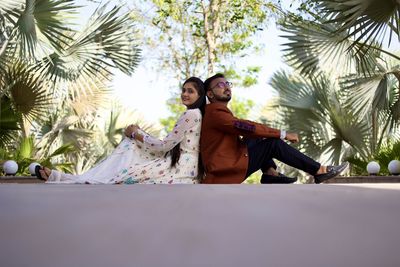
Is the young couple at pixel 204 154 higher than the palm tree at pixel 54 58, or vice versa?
the palm tree at pixel 54 58

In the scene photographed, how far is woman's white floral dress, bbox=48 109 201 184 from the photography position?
321cm

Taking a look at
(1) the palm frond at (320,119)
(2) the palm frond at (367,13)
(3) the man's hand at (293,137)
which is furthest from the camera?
(1) the palm frond at (320,119)

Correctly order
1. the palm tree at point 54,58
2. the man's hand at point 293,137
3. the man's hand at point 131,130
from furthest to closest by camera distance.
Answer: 1. the palm tree at point 54,58
2. the man's hand at point 131,130
3. the man's hand at point 293,137

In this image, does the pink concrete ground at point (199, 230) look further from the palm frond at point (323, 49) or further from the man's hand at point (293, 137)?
the palm frond at point (323, 49)

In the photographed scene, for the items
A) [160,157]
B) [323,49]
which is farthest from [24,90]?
[160,157]

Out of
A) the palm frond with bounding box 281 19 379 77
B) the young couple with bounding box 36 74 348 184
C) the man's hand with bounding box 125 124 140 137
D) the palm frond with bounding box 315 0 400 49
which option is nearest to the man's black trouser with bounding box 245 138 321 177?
the young couple with bounding box 36 74 348 184

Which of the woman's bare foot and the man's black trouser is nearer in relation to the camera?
the woman's bare foot

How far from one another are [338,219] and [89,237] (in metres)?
0.21

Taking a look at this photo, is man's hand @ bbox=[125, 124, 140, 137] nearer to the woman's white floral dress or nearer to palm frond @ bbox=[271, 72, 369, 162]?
the woman's white floral dress

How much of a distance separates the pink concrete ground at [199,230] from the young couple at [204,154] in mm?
2471

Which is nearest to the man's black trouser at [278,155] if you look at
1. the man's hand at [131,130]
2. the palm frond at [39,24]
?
the man's hand at [131,130]

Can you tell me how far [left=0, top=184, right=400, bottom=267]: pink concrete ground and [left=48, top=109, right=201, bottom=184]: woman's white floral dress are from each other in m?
2.47

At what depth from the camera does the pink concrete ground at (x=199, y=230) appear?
538 mm

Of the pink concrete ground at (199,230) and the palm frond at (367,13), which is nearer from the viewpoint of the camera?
the pink concrete ground at (199,230)
